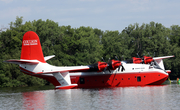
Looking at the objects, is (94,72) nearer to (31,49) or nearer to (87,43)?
(31,49)

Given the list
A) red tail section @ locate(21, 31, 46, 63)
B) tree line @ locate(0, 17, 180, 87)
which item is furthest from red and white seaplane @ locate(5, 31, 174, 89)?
tree line @ locate(0, 17, 180, 87)

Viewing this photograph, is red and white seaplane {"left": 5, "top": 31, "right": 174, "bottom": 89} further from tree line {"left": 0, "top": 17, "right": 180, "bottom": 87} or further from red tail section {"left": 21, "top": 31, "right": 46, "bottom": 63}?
tree line {"left": 0, "top": 17, "right": 180, "bottom": 87}

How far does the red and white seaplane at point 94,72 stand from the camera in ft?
125

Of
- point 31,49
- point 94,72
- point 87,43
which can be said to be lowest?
point 94,72

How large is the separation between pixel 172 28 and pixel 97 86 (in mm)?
61861

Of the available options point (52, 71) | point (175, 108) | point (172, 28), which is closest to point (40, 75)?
point (52, 71)

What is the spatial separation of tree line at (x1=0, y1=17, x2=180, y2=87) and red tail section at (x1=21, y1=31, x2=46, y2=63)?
89.2ft

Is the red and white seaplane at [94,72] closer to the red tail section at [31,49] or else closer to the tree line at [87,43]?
the red tail section at [31,49]

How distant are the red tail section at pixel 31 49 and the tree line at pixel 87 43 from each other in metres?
27.2

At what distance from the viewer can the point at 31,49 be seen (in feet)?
129

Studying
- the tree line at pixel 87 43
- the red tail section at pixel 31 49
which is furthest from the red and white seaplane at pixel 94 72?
the tree line at pixel 87 43

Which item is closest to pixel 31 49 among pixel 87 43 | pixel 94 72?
pixel 94 72

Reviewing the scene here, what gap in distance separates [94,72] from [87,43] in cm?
3489

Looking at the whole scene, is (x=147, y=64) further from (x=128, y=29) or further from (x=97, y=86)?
(x=128, y=29)
